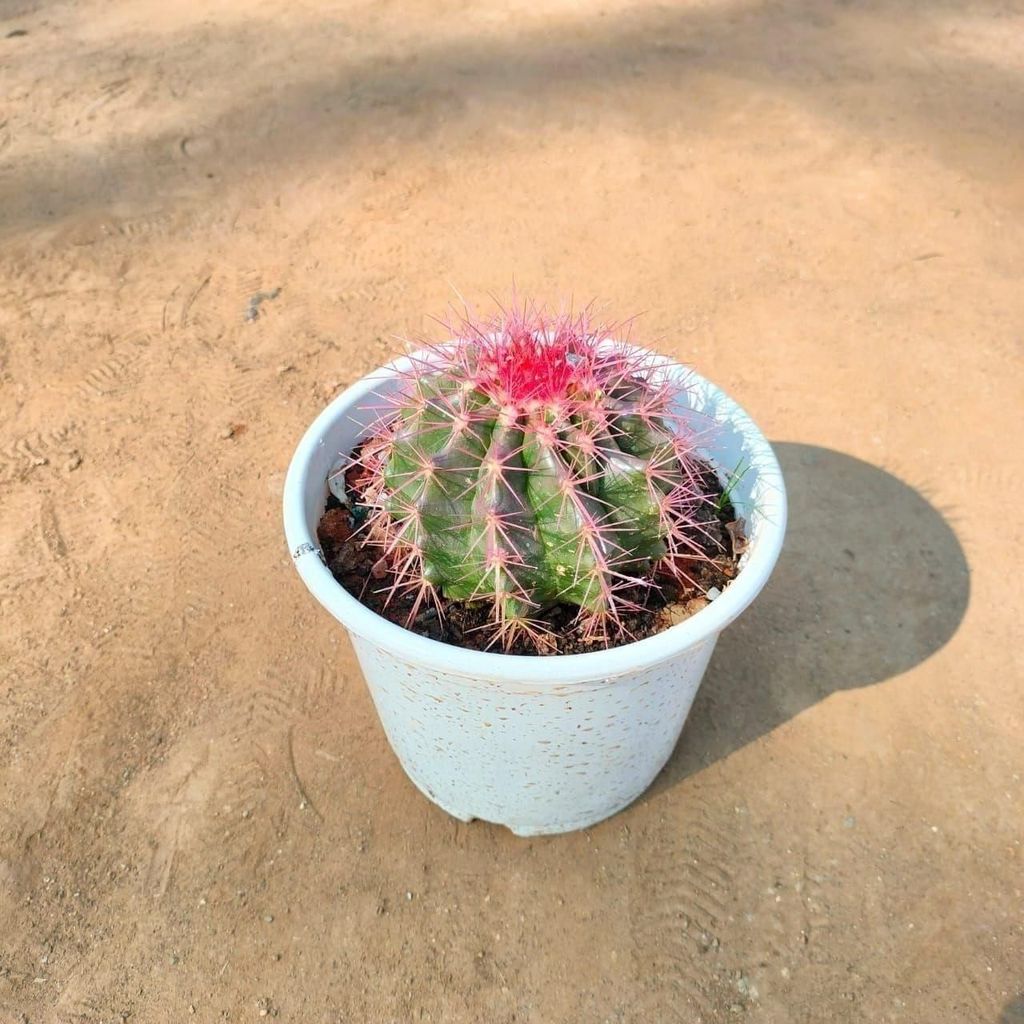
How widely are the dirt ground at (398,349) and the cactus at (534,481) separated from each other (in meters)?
0.79

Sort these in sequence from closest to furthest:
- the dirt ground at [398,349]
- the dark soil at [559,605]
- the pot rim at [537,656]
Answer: the pot rim at [537,656]
the dark soil at [559,605]
the dirt ground at [398,349]

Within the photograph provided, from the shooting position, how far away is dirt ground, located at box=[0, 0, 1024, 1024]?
67.3 inches

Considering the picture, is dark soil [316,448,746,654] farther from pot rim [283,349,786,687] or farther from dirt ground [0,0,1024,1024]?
dirt ground [0,0,1024,1024]

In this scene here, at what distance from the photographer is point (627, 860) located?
182 cm

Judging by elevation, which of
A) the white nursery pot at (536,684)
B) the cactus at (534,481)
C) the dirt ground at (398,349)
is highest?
the cactus at (534,481)

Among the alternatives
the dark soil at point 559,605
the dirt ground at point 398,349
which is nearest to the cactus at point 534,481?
the dark soil at point 559,605

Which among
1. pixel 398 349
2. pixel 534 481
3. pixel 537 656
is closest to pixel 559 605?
pixel 537 656

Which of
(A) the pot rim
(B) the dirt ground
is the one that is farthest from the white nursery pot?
(B) the dirt ground

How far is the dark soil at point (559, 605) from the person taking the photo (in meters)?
1.38

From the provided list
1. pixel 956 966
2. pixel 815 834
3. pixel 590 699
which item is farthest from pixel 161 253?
pixel 956 966

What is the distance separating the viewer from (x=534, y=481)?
1.28m

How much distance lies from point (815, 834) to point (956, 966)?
0.34 m

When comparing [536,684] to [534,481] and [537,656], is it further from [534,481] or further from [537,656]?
[534,481]

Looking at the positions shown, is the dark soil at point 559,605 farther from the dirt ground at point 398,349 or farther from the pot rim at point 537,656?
the dirt ground at point 398,349
